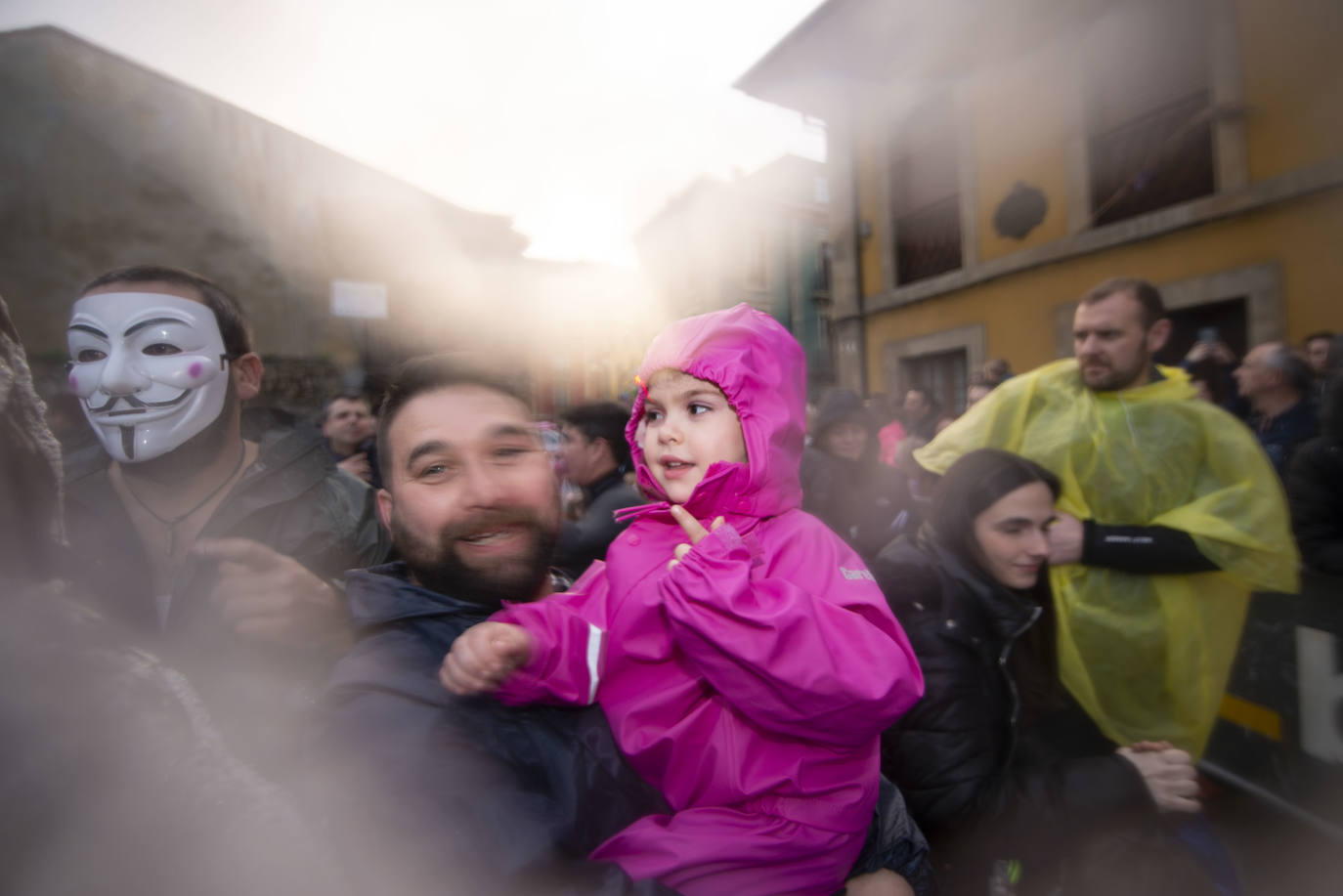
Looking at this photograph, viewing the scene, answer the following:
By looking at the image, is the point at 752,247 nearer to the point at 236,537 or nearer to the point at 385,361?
the point at 385,361

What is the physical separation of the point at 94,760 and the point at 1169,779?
1821 mm

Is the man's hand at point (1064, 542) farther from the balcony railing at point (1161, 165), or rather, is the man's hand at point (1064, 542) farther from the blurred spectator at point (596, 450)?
the balcony railing at point (1161, 165)

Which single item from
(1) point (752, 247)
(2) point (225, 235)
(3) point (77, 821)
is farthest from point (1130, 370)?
(3) point (77, 821)

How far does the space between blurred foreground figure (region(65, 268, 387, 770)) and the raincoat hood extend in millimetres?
586

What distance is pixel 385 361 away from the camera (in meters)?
0.98

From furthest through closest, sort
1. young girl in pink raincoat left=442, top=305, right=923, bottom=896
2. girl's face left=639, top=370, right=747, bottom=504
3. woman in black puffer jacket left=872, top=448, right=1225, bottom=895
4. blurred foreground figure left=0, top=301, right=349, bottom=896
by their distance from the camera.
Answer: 1. woman in black puffer jacket left=872, top=448, right=1225, bottom=895
2. girl's face left=639, top=370, right=747, bottom=504
3. young girl in pink raincoat left=442, top=305, right=923, bottom=896
4. blurred foreground figure left=0, top=301, right=349, bottom=896

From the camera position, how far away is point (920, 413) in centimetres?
541

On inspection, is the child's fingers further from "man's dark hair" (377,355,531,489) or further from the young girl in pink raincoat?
"man's dark hair" (377,355,531,489)

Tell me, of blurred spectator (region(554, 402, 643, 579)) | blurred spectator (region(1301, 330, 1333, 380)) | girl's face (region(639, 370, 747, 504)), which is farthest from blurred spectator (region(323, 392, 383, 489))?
blurred spectator (region(1301, 330, 1333, 380))

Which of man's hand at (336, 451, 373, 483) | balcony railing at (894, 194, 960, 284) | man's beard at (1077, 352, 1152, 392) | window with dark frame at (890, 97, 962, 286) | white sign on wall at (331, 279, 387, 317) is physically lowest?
man's hand at (336, 451, 373, 483)

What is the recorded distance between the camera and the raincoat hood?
1.03 m

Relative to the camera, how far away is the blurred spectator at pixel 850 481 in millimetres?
3135

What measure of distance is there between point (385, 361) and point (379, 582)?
14.3 inches

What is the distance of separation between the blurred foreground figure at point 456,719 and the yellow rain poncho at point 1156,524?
1012 millimetres
